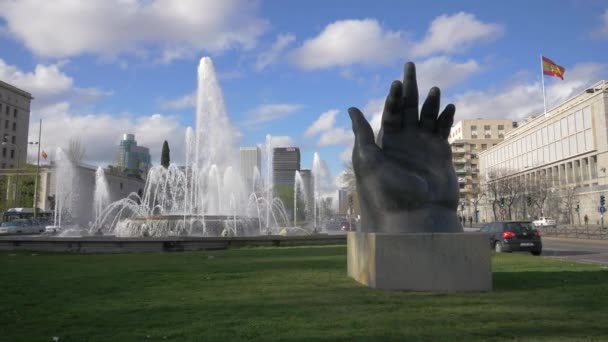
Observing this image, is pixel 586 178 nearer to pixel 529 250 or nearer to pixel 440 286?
pixel 529 250

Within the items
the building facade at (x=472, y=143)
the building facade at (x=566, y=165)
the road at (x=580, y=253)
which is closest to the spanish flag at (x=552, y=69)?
the building facade at (x=566, y=165)

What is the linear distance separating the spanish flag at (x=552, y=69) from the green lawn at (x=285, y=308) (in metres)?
68.4

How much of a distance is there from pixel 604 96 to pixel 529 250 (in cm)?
5610

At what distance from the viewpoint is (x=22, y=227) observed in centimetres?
4112

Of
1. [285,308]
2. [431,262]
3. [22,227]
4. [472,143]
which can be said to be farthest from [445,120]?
[472,143]

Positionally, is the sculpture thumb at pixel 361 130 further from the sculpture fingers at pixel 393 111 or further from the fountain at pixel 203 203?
the fountain at pixel 203 203

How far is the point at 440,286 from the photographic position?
316 inches

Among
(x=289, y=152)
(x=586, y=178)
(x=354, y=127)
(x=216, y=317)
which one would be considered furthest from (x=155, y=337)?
(x=289, y=152)

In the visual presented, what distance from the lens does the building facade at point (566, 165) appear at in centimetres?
6588

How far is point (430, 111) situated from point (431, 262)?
10.1 ft

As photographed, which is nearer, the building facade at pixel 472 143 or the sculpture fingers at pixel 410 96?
the sculpture fingers at pixel 410 96

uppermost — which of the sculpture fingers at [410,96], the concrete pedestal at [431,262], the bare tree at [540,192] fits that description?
the bare tree at [540,192]

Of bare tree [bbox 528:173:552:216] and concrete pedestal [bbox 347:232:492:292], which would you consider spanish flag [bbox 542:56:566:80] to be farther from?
concrete pedestal [bbox 347:232:492:292]

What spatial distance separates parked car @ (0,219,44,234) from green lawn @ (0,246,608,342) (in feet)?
108
